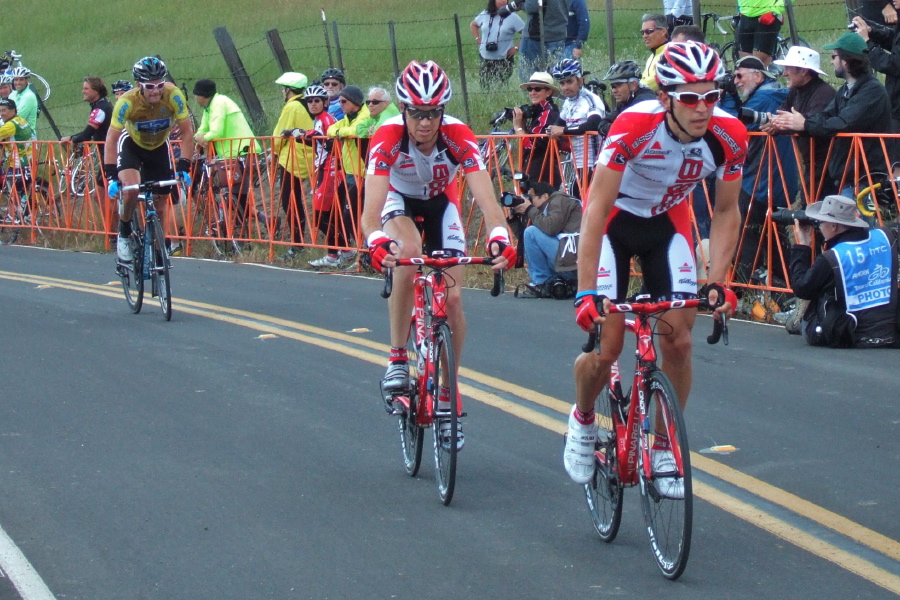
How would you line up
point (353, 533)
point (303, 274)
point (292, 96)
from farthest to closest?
point (292, 96) < point (303, 274) < point (353, 533)

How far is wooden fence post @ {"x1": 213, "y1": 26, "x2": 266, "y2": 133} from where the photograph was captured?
2425 cm

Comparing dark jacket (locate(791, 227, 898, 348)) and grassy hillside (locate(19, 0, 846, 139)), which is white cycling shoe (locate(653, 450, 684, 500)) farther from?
grassy hillside (locate(19, 0, 846, 139))

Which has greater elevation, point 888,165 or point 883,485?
point 888,165

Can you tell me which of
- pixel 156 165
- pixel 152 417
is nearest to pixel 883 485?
pixel 152 417

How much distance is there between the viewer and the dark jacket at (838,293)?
9.30 meters

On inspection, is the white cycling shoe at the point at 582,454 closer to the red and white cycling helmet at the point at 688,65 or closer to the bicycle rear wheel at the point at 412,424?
the bicycle rear wheel at the point at 412,424

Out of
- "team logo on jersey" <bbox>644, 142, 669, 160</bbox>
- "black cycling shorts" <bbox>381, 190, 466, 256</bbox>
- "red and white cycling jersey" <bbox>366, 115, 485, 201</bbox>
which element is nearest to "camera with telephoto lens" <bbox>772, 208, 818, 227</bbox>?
"black cycling shorts" <bbox>381, 190, 466, 256</bbox>

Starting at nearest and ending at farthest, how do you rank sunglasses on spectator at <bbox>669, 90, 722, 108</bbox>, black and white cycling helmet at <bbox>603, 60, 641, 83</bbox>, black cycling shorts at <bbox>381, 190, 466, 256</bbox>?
sunglasses on spectator at <bbox>669, 90, 722, 108</bbox> → black cycling shorts at <bbox>381, 190, 466, 256</bbox> → black and white cycling helmet at <bbox>603, 60, 641, 83</bbox>

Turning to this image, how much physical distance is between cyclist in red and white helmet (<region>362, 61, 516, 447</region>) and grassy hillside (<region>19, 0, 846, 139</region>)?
1502 centimetres

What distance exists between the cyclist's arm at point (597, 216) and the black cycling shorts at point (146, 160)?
7382 millimetres

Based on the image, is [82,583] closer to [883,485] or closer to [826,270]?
[883,485]

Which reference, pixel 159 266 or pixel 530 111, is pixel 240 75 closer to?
pixel 530 111

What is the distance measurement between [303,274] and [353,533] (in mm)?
9323

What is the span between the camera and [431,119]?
6.16 m
